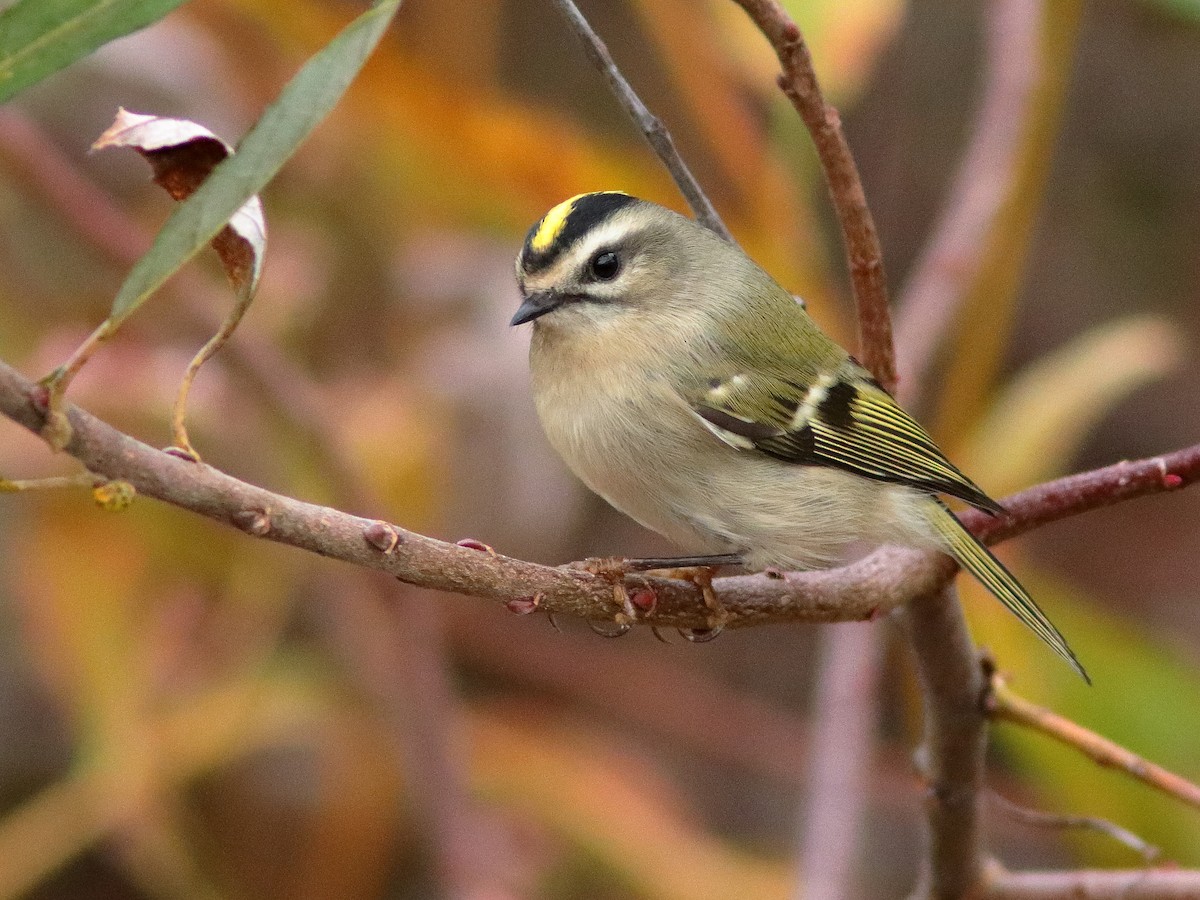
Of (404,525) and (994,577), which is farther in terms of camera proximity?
(404,525)

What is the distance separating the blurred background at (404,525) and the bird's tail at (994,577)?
604 mm

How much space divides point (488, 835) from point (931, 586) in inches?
49.7

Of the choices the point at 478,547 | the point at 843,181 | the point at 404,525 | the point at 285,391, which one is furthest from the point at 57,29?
the point at 404,525

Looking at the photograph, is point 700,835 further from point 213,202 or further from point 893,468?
point 213,202

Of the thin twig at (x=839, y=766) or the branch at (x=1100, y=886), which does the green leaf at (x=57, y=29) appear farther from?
the thin twig at (x=839, y=766)

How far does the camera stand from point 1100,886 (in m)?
1.36

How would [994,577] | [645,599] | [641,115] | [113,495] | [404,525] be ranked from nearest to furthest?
[113,495]
[645,599]
[641,115]
[994,577]
[404,525]

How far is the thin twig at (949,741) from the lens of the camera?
1240 mm

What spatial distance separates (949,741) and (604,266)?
68 centimetres

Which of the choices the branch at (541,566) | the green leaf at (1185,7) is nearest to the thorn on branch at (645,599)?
the branch at (541,566)

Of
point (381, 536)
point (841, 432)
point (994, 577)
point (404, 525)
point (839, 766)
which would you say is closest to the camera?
point (381, 536)

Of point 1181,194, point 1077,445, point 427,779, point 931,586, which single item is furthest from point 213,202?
point 1181,194

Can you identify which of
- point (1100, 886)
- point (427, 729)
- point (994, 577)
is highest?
point (994, 577)

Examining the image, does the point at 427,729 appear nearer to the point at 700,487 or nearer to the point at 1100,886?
the point at 700,487
